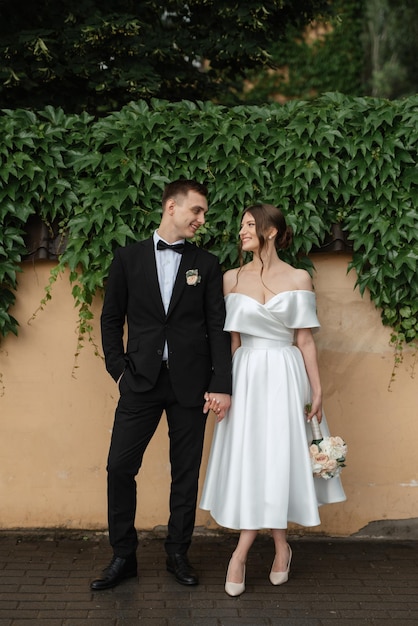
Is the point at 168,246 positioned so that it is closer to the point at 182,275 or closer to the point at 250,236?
the point at 182,275

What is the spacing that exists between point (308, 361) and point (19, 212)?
6.70 feet

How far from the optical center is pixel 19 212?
4977mm

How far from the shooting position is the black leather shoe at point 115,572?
14.3ft

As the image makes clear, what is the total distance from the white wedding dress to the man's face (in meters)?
0.48

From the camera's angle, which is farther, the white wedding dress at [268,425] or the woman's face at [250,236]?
the woman's face at [250,236]

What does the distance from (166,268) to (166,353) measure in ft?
1.60

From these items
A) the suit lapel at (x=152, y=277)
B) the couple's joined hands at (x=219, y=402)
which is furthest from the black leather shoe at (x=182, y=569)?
the suit lapel at (x=152, y=277)

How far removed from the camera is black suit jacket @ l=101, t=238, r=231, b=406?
4.36m

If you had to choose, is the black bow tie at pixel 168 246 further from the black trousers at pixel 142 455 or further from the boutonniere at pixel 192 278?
the black trousers at pixel 142 455

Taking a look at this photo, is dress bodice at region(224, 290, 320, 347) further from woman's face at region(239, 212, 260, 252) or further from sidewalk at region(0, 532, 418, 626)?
sidewalk at region(0, 532, 418, 626)

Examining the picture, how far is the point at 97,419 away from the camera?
533cm

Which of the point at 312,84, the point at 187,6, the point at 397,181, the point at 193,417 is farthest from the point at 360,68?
the point at 193,417

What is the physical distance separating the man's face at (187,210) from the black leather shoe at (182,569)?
6.15 ft

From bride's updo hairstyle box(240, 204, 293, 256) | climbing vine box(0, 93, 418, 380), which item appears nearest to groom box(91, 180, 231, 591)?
bride's updo hairstyle box(240, 204, 293, 256)
